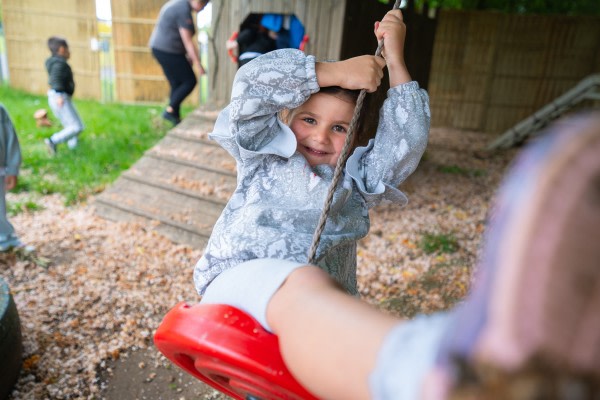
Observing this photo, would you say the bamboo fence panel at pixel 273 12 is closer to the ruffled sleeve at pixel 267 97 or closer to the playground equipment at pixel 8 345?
the ruffled sleeve at pixel 267 97

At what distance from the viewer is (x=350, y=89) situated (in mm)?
1475

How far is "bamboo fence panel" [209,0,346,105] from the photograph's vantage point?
13.9ft

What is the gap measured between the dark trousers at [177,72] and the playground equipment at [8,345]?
14.0 feet

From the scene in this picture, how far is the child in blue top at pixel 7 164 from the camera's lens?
3314 mm

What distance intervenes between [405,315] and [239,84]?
224 centimetres

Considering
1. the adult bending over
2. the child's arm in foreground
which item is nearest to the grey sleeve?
the child's arm in foreground

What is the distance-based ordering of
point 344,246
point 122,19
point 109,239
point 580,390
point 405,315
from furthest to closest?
point 122,19 → point 109,239 → point 405,315 → point 344,246 → point 580,390

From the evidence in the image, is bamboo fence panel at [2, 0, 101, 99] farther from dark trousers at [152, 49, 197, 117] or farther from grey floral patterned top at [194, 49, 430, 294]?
grey floral patterned top at [194, 49, 430, 294]

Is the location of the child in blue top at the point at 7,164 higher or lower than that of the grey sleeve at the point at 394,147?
lower

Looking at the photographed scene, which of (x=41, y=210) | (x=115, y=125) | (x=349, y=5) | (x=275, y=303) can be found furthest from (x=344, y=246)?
(x=115, y=125)

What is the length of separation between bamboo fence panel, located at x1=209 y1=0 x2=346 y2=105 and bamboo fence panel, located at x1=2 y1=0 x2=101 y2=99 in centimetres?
622

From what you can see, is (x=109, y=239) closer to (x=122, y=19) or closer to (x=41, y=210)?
(x=41, y=210)

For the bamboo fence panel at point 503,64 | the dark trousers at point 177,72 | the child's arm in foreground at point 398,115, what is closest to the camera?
the child's arm in foreground at point 398,115

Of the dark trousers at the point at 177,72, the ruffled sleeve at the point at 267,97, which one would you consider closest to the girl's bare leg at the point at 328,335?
the ruffled sleeve at the point at 267,97
